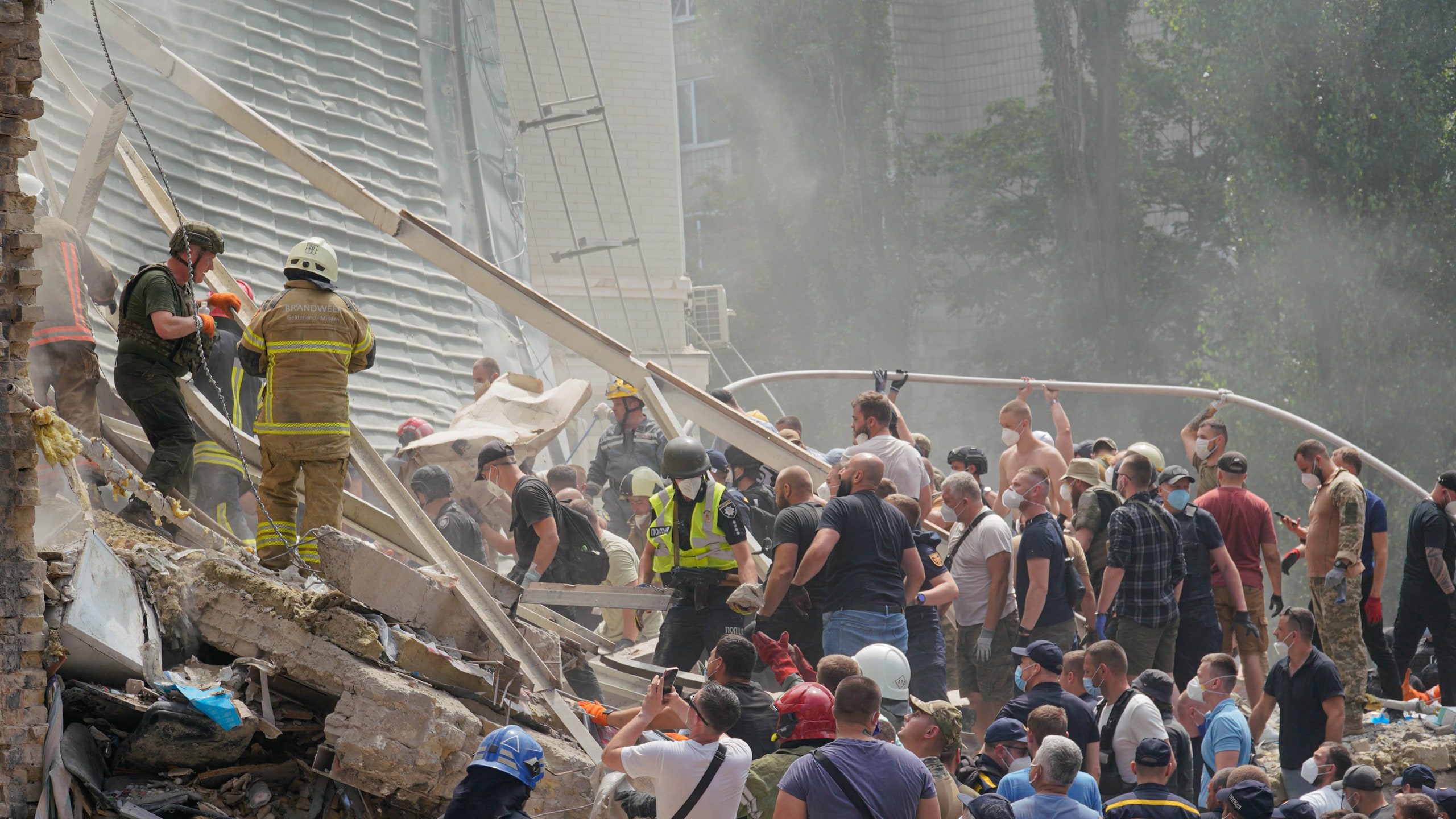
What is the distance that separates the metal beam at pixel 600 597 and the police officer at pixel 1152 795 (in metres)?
2.69

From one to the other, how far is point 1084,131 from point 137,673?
29473mm

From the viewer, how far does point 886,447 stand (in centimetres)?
834

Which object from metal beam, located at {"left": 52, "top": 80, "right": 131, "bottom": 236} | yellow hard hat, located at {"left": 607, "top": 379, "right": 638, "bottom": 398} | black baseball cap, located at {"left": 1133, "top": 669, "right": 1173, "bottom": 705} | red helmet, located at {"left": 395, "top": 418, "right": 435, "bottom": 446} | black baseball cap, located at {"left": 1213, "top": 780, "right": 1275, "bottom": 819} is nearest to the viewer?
black baseball cap, located at {"left": 1213, "top": 780, "right": 1275, "bottom": 819}

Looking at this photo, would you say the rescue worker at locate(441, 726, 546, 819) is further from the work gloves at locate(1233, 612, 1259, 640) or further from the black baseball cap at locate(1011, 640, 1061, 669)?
the work gloves at locate(1233, 612, 1259, 640)

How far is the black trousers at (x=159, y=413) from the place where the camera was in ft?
20.8

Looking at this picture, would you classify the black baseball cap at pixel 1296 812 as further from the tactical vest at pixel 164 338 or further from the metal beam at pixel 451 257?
the tactical vest at pixel 164 338

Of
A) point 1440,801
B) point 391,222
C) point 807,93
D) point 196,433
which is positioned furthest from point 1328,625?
point 807,93

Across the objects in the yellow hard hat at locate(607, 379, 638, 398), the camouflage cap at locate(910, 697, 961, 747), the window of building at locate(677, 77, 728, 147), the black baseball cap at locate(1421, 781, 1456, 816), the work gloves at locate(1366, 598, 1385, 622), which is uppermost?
the window of building at locate(677, 77, 728, 147)

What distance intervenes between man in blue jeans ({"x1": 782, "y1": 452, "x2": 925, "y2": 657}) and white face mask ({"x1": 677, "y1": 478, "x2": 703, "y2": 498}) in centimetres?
70

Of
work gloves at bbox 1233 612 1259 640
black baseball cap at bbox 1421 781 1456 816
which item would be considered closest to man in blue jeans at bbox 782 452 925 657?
black baseball cap at bbox 1421 781 1456 816

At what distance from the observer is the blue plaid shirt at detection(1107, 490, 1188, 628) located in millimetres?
8211

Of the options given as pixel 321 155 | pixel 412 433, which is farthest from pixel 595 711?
pixel 321 155

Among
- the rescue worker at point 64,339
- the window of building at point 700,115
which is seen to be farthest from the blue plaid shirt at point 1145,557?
the window of building at point 700,115

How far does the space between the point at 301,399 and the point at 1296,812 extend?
4.93 metres
